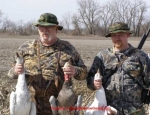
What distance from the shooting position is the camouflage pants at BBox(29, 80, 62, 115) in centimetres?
513

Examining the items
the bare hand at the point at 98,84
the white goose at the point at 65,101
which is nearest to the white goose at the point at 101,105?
the bare hand at the point at 98,84

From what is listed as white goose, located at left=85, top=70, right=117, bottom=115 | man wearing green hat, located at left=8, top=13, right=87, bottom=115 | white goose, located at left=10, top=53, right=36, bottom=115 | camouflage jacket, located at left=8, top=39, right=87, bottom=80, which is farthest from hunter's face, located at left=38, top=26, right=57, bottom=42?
white goose, located at left=85, top=70, right=117, bottom=115

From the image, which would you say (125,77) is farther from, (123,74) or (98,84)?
(98,84)

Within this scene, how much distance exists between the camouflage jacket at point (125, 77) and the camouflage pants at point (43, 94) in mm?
602

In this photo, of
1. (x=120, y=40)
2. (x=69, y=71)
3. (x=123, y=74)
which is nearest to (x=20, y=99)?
(x=69, y=71)

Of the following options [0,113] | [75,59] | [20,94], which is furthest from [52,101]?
[0,113]

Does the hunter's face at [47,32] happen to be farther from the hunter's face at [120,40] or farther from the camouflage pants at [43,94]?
the hunter's face at [120,40]

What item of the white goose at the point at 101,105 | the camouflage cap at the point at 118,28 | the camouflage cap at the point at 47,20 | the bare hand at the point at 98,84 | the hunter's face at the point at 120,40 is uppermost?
the camouflage cap at the point at 47,20

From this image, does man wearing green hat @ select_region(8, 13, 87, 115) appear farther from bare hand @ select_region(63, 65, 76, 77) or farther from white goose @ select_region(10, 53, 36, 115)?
white goose @ select_region(10, 53, 36, 115)

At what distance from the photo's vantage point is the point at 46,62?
5117mm

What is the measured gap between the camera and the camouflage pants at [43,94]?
5.13m

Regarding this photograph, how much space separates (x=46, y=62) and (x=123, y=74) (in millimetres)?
1254

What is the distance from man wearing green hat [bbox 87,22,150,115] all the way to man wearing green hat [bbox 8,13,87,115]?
45cm

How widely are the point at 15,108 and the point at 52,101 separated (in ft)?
1.80
